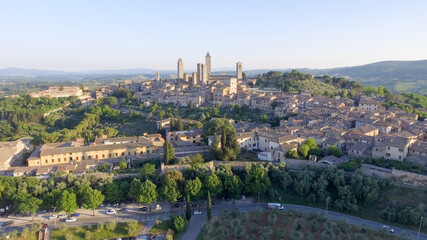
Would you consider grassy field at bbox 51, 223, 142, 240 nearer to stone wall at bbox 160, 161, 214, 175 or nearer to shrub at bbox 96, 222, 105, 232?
shrub at bbox 96, 222, 105, 232

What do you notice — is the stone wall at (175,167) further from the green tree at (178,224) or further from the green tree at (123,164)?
the green tree at (178,224)

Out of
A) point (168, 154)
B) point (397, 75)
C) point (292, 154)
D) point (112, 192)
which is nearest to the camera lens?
point (112, 192)

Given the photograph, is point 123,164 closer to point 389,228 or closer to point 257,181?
point 257,181

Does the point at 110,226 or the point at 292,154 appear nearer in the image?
the point at 110,226

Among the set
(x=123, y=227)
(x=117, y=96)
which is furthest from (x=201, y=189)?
(x=117, y=96)

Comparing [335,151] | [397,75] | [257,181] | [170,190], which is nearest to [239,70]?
[335,151]

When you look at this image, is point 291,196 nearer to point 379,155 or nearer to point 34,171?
point 379,155
